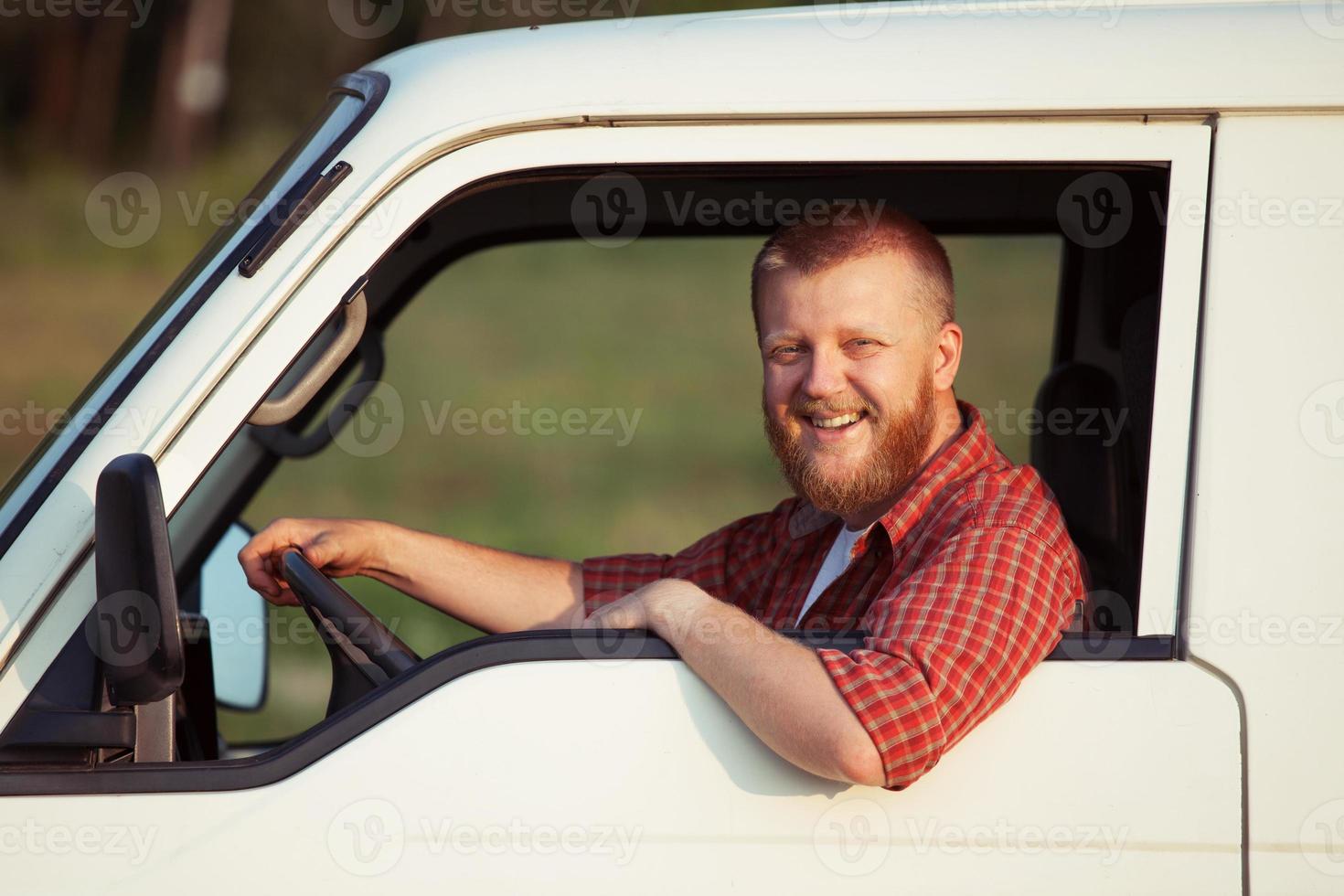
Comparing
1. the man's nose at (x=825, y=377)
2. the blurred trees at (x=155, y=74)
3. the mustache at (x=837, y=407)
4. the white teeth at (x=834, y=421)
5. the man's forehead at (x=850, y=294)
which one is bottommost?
the white teeth at (x=834, y=421)

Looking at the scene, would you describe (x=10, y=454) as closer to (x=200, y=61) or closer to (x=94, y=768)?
(x=200, y=61)

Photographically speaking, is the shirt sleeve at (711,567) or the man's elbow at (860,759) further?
the shirt sleeve at (711,567)

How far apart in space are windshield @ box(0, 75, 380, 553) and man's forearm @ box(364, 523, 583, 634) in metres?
0.70

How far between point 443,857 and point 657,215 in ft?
4.72

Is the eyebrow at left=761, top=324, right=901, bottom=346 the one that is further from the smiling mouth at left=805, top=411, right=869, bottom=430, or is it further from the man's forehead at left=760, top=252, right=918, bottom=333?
the smiling mouth at left=805, top=411, right=869, bottom=430

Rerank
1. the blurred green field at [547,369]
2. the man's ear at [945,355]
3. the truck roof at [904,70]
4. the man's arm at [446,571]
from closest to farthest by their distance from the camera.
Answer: the truck roof at [904,70]
the man's ear at [945,355]
the man's arm at [446,571]
the blurred green field at [547,369]

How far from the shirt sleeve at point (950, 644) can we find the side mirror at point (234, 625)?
1.56 meters

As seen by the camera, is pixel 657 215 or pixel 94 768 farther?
pixel 657 215

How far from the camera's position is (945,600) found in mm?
1823

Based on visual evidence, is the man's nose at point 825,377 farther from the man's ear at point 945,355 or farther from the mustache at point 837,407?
the man's ear at point 945,355

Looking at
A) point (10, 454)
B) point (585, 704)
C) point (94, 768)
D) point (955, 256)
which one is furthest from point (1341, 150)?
point (955, 256)

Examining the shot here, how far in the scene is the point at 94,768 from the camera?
172 cm

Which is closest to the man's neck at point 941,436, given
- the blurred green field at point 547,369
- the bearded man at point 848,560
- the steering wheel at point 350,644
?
the bearded man at point 848,560

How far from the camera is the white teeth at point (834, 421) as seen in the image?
7.26 ft
